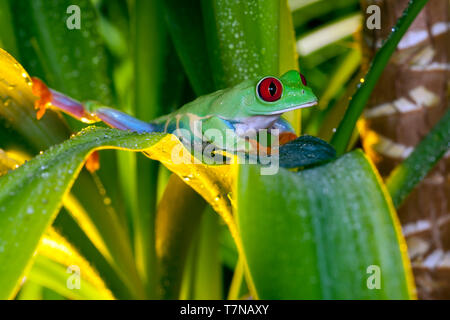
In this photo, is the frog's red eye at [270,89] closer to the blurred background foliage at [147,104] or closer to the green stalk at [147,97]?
the blurred background foliage at [147,104]

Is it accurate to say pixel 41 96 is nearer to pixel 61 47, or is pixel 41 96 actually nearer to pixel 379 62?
pixel 61 47

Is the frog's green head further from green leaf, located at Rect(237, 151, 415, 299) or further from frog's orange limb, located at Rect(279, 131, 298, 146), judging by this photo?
green leaf, located at Rect(237, 151, 415, 299)

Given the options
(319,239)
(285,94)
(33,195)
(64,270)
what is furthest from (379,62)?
(64,270)

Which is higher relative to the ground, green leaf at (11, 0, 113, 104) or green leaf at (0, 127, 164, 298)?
green leaf at (11, 0, 113, 104)

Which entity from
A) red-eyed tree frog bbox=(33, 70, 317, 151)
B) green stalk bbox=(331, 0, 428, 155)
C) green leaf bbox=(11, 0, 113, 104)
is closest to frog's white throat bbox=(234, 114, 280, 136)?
red-eyed tree frog bbox=(33, 70, 317, 151)

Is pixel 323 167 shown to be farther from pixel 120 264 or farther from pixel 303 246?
pixel 120 264

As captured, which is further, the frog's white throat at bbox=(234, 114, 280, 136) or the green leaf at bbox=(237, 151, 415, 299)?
the frog's white throat at bbox=(234, 114, 280, 136)

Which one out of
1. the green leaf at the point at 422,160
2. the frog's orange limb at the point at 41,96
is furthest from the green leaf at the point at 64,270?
the green leaf at the point at 422,160
